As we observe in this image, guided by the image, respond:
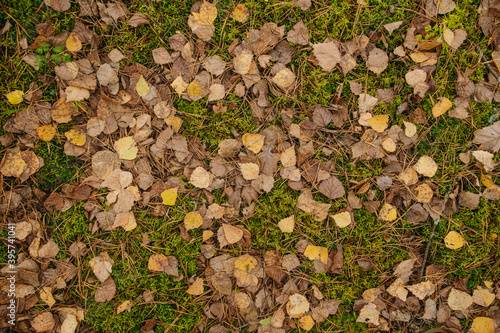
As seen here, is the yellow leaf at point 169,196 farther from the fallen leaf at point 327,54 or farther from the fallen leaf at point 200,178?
the fallen leaf at point 327,54

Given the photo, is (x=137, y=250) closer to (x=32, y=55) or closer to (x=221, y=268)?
(x=221, y=268)

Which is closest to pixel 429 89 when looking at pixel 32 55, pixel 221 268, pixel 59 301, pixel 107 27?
pixel 221 268

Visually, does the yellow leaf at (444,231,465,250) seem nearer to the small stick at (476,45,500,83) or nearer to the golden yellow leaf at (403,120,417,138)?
the golden yellow leaf at (403,120,417,138)

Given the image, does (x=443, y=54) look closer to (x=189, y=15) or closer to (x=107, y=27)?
(x=189, y=15)

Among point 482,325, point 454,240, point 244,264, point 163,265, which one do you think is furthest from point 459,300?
point 163,265

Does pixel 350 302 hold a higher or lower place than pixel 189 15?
lower

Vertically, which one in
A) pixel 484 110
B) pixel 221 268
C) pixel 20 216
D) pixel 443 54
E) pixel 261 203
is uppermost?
pixel 443 54

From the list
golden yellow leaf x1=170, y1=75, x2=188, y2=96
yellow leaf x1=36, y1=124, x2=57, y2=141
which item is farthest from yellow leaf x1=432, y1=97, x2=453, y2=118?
yellow leaf x1=36, y1=124, x2=57, y2=141

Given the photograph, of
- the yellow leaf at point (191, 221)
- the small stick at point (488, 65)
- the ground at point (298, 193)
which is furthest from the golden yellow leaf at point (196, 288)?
the small stick at point (488, 65)
